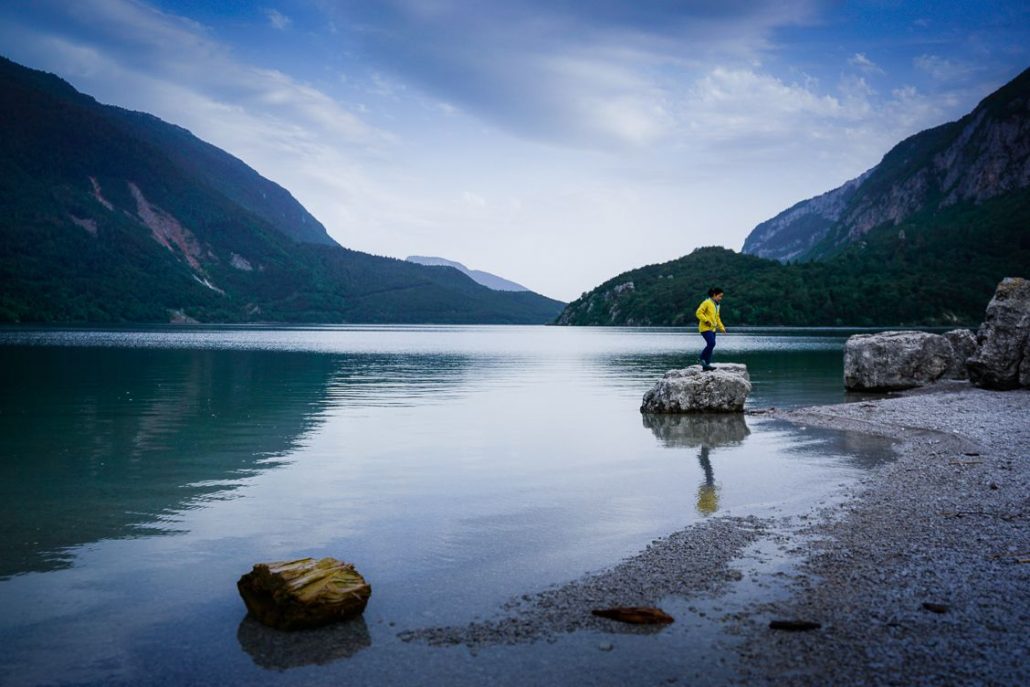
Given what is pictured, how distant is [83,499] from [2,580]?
14.7 feet

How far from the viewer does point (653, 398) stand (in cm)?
2570

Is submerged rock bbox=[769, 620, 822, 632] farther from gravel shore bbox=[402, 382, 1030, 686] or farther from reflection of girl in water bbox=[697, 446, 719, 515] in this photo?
reflection of girl in water bbox=[697, 446, 719, 515]

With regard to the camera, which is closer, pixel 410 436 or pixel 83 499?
pixel 83 499

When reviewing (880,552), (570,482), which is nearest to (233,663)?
(880,552)

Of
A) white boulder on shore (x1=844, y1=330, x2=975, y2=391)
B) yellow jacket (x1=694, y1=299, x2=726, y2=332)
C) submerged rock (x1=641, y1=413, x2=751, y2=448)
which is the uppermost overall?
yellow jacket (x1=694, y1=299, x2=726, y2=332)

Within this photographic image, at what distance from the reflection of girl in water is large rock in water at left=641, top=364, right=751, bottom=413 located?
9.38 m

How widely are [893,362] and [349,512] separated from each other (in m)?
31.2

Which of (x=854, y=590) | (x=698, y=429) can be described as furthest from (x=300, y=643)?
(x=698, y=429)

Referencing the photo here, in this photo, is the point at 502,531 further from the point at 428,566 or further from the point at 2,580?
the point at 2,580

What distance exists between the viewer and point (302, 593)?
6.88m

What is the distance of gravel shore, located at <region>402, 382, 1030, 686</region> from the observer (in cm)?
584

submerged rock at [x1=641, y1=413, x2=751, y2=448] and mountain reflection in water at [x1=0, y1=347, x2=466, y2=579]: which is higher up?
submerged rock at [x1=641, y1=413, x2=751, y2=448]

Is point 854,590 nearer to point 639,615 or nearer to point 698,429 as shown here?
point 639,615

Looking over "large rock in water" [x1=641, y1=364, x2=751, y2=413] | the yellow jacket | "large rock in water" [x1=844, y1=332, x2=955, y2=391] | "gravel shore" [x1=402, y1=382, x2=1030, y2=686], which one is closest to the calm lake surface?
"gravel shore" [x1=402, y1=382, x2=1030, y2=686]
